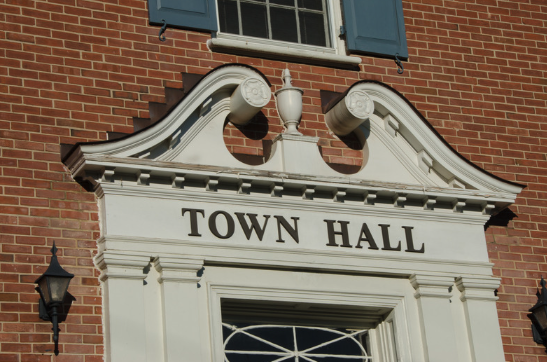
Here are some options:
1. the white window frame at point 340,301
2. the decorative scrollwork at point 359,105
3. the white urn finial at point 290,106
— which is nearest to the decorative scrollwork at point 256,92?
the white urn finial at point 290,106

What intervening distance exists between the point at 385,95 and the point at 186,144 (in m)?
2.02

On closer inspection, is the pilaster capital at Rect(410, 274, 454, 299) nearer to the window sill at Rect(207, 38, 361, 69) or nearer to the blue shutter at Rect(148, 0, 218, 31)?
the window sill at Rect(207, 38, 361, 69)

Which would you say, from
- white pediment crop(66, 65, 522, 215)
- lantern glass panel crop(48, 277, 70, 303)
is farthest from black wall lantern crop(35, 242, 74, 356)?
white pediment crop(66, 65, 522, 215)

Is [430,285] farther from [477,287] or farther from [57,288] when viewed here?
[57,288]

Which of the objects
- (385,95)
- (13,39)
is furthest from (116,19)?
(385,95)

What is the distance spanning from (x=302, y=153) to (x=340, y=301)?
1375 millimetres

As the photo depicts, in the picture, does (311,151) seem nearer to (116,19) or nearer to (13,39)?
(116,19)

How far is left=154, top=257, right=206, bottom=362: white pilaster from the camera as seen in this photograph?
8.93 m

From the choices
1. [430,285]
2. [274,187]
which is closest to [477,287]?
[430,285]

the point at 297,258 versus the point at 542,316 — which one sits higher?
the point at 297,258

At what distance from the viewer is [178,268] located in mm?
9164

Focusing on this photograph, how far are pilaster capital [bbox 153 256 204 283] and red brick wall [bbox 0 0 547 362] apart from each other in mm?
547

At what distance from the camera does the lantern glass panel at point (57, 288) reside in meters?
8.56

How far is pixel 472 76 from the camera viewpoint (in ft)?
37.5
